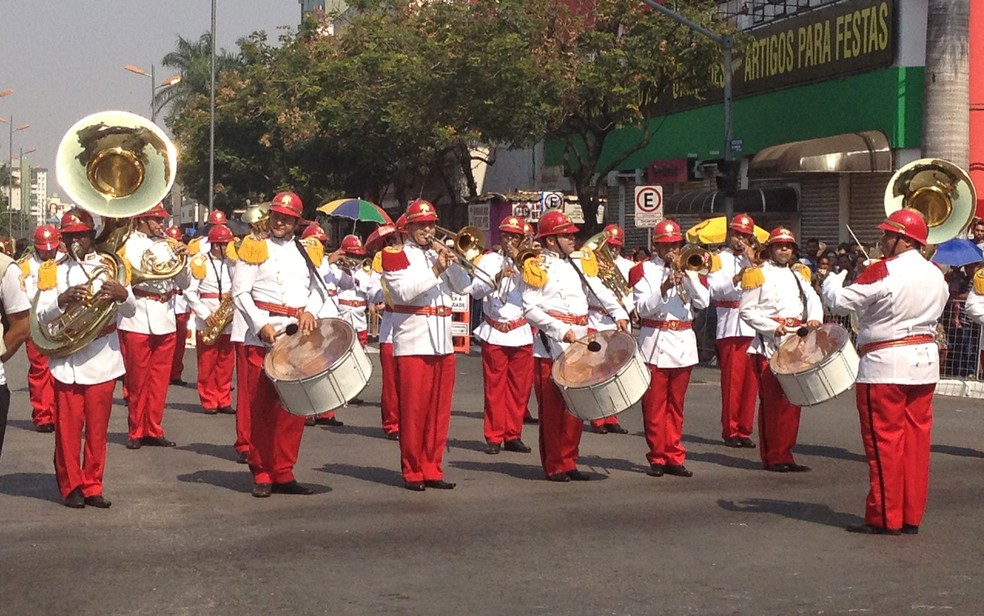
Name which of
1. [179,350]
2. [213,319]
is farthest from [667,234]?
[179,350]

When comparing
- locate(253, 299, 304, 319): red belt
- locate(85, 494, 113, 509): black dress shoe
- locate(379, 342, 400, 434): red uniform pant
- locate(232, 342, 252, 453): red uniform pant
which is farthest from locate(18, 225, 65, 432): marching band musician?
locate(85, 494, 113, 509): black dress shoe

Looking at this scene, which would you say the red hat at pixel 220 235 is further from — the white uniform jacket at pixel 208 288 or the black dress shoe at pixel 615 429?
the black dress shoe at pixel 615 429

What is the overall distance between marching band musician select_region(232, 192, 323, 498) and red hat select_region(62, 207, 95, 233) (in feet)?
3.46

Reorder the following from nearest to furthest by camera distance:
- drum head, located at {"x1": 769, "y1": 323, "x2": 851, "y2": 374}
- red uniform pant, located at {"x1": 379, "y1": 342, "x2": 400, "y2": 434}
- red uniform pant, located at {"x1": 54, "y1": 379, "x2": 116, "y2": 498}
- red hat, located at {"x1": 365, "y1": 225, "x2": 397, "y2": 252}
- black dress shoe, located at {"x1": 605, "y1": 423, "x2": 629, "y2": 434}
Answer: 1. red uniform pant, located at {"x1": 54, "y1": 379, "x2": 116, "y2": 498}
2. drum head, located at {"x1": 769, "y1": 323, "x2": 851, "y2": 374}
3. red hat, located at {"x1": 365, "y1": 225, "x2": 397, "y2": 252}
4. red uniform pant, located at {"x1": 379, "y1": 342, "x2": 400, "y2": 434}
5. black dress shoe, located at {"x1": 605, "y1": 423, "x2": 629, "y2": 434}

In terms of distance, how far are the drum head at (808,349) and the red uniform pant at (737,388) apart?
5.90ft

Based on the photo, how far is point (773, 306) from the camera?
42.7 ft

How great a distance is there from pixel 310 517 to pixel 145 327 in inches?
187

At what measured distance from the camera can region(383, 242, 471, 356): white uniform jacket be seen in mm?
11117

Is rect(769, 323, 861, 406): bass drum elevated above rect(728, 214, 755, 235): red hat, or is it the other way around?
rect(728, 214, 755, 235): red hat

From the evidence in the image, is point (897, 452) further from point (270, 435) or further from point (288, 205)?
point (288, 205)

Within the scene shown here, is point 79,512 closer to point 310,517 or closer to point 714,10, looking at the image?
point 310,517

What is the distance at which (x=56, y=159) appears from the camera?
35.7ft

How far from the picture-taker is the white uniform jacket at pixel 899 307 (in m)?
9.55

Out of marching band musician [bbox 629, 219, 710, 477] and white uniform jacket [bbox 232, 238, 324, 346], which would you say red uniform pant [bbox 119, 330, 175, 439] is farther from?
marching band musician [bbox 629, 219, 710, 477]
